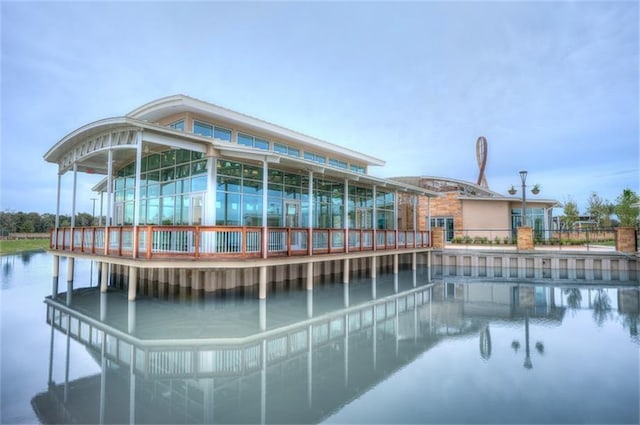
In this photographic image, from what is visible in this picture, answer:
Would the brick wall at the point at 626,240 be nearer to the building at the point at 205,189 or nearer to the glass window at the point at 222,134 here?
the building at the point at 205,189

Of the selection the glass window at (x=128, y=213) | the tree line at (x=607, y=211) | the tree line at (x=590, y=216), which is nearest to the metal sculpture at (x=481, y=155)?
the tree line at (x=607, y=211)

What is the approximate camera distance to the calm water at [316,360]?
4250mm

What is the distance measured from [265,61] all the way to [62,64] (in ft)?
44.1

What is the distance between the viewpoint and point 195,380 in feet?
16.8

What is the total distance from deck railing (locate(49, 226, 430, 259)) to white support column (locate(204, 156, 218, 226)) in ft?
4.64

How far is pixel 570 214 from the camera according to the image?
3519 cm

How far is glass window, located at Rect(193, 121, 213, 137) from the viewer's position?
37.7 ft

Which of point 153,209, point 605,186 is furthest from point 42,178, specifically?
point 605,186

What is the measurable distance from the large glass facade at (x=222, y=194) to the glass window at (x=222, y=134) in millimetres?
1207

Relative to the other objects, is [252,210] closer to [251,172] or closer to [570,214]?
[251,172]

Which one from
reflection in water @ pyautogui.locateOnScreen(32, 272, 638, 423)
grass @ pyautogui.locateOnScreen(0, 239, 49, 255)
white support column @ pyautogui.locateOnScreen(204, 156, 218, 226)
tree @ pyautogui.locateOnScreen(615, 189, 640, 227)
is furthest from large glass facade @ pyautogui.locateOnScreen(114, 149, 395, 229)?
tree @ pyautogui.locateOnScreen(615, 189, 640, 227)

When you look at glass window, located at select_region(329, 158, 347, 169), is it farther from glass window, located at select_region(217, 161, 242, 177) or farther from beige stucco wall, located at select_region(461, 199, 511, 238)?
beige stucco wall, located at select_region(461, 199, 511, 238)

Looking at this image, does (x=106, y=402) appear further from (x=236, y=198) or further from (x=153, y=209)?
(x=153, y=209)

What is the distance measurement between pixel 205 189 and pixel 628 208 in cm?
3664
